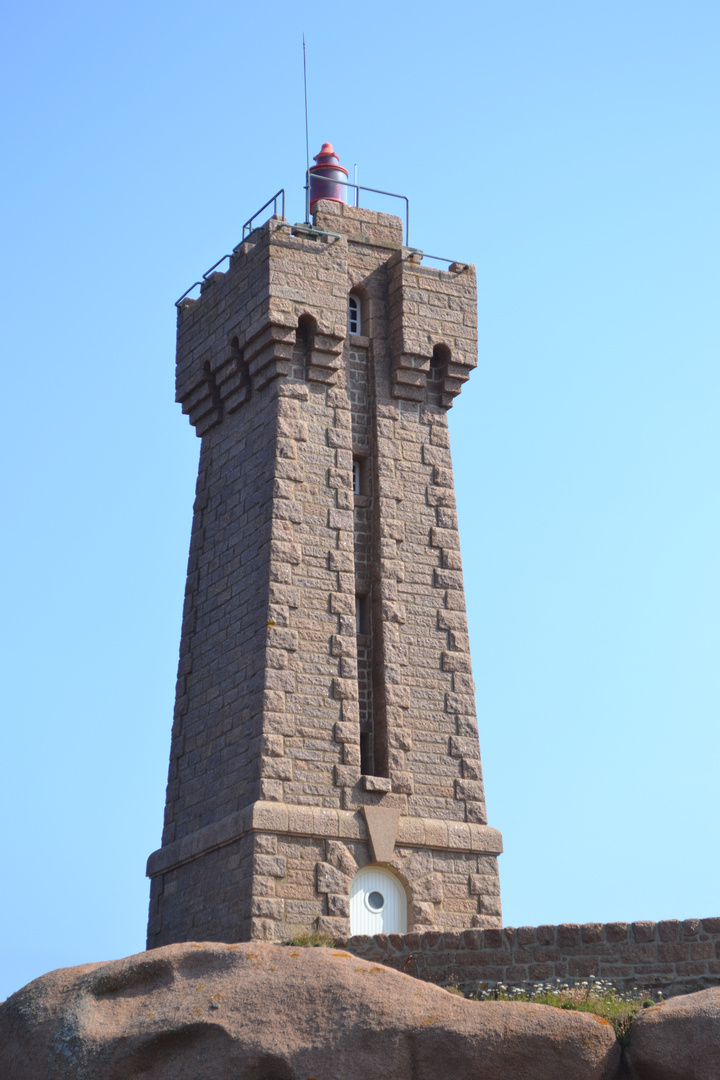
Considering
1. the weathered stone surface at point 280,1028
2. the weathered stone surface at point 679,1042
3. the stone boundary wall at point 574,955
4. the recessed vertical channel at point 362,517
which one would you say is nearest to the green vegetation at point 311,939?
the stone boundary wall at point 574,955

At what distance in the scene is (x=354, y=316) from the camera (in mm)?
24125

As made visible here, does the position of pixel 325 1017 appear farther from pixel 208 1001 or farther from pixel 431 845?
pixel 431 845

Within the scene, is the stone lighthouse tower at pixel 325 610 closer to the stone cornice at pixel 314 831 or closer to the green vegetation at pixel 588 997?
the stone cornice at pixel 314 831

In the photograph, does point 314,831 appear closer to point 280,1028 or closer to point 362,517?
point 362,517

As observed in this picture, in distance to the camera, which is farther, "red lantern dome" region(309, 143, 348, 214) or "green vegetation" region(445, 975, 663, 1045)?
"red lantern dome" region(309, 143, 348, 214)

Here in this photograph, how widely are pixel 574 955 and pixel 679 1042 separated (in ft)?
9.52

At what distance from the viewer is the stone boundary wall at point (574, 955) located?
15.4 meters

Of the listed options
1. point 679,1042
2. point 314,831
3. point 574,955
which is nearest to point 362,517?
point 314,831

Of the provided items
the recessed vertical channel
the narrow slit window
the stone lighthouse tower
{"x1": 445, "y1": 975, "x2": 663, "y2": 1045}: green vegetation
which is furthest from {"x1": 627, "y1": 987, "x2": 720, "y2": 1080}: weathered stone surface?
the narrow slit window

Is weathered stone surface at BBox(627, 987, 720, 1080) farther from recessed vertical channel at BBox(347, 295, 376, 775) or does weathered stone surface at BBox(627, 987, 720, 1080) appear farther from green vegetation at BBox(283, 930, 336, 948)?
recessed vertical channel at BBox(347, 295, 376, 775)

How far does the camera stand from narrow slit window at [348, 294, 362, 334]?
2403 centimetres

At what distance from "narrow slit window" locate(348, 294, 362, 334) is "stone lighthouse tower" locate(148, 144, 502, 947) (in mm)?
32

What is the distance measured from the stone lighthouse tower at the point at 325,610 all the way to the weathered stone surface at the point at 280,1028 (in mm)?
5767

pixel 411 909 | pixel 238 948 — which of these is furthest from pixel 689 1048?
pixel 411 909
